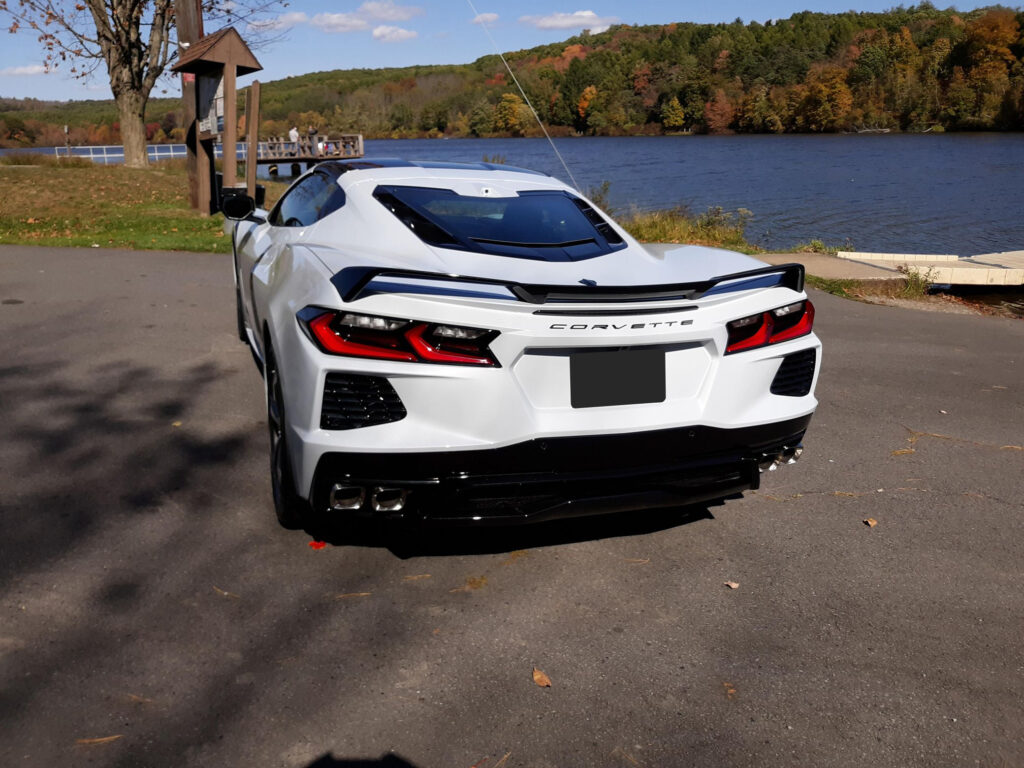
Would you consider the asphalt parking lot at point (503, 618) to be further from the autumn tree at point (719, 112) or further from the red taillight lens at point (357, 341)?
the autumn tree at point (719, 112)

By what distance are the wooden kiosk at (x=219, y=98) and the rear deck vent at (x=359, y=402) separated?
10932 millimetres

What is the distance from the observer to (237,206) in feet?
18.9

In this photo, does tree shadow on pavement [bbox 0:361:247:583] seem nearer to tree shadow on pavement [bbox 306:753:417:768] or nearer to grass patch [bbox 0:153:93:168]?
tree shadow on pavement [bbox 306:753:417:768]

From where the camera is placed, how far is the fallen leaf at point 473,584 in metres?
3.47

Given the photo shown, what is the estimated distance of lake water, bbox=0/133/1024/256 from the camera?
2402cm

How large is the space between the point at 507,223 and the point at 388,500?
1723mm

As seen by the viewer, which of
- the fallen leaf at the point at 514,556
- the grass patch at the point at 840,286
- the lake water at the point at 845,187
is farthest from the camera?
the lake water at the point at 845,187

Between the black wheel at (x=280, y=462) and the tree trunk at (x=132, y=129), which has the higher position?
the tree trunk at (x=132, y=129)

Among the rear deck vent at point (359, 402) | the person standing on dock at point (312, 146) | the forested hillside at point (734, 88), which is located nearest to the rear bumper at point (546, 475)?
the rear deck vent at point (359, 402)

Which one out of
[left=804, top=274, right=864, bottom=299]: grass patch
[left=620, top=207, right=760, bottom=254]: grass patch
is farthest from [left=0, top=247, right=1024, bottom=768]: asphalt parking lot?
[left=620, top=207, right=760, bottom=254]: grass patch

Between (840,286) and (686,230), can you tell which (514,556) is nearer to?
(840,286)

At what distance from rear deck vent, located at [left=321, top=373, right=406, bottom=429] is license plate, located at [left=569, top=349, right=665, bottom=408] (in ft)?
2.03

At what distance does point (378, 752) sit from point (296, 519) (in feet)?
4.99

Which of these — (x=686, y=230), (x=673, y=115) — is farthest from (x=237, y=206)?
(x=673, y=115)
